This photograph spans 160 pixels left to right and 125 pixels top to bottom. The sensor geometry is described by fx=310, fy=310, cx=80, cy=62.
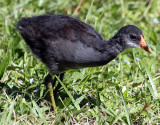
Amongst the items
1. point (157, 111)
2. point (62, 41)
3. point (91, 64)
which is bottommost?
point (157, 111)

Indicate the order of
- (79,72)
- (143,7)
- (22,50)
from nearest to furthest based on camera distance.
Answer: (79,72)
(22,50)
(143,7)

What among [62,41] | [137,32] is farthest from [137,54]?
[62,41]

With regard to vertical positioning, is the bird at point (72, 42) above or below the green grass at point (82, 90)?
above

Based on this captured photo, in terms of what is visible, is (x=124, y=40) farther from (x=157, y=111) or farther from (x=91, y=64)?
(x=157, y=111)

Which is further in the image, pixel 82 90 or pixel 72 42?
pixel 82 90

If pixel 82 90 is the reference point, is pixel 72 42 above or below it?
above

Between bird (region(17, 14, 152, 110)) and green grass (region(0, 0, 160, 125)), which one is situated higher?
bird (region(17, 14, 152, 110))

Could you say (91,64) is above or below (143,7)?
below

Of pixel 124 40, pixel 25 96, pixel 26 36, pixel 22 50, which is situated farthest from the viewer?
pixel 22 50
